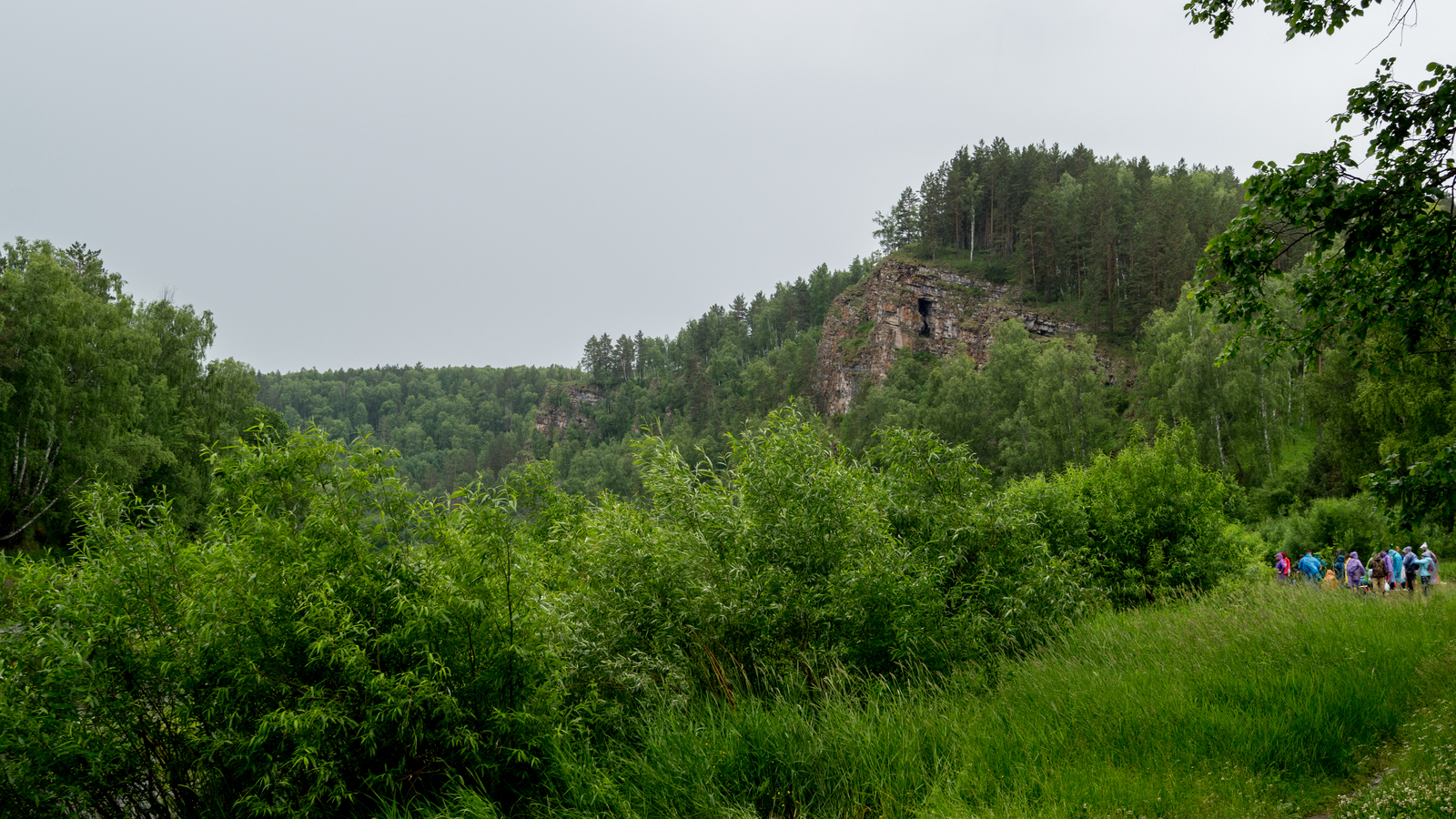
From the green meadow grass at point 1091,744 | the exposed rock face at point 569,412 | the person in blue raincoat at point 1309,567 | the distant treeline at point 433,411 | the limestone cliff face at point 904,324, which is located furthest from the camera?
the distant treeline at point 433,411

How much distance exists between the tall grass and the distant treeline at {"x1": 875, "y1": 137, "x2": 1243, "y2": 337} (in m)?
58.4

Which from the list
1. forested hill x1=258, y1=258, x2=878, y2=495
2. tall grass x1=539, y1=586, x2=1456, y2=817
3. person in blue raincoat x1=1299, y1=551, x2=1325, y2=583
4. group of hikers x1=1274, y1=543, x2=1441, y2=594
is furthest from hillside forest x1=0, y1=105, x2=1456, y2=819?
forested hill x1=258, y1=258, x2=878, y2=495

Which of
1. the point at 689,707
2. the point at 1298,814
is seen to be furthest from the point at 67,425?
the point at 1298,814

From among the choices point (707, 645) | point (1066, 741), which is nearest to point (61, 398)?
point (707, 645)

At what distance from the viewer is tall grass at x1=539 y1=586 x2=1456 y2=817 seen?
19.7 ft

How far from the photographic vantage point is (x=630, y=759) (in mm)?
7211

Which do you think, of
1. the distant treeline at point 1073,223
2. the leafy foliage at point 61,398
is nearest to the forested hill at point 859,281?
the distant treeline at point 1073,223

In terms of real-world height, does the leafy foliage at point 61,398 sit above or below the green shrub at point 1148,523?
above

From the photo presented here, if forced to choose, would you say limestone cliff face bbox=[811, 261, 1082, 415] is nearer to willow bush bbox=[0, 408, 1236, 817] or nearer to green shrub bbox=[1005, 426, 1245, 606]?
green shrub bbox=[1005, 426, 1245, 606]

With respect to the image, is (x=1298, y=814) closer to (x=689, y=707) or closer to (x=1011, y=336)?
(x=689, y=707)

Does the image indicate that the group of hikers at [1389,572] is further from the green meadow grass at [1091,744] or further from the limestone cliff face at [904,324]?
the limestone cliff face at [904,324]

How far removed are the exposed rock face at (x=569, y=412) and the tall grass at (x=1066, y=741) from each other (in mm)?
135108

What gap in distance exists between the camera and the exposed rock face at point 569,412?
142250mm

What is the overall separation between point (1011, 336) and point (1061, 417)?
1334 cm
